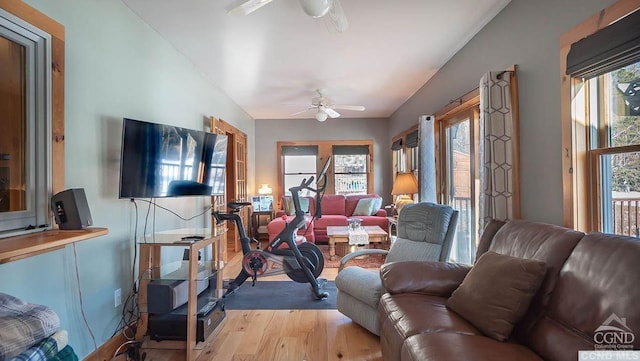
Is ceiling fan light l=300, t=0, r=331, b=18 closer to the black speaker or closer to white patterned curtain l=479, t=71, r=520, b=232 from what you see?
white patterned curtain l=479, t=71, r=520, b=232

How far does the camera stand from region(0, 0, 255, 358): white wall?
5.56 ft

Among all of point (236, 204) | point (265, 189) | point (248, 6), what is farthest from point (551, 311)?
point (265, 189)

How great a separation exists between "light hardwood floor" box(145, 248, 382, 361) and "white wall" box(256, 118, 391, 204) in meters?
4.29

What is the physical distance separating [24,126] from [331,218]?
178 inches

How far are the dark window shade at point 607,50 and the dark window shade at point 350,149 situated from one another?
16.6 feet

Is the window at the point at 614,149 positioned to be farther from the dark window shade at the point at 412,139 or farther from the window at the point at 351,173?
the window at the point at 351,173

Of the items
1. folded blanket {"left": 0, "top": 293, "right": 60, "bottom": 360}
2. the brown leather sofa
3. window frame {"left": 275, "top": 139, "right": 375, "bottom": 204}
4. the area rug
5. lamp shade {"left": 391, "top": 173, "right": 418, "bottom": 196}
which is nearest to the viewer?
folded blanket {"left": 0, "top": 293, "right": 60, "bottom": 360}

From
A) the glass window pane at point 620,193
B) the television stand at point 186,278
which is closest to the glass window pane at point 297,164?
the television stand at point 186,278

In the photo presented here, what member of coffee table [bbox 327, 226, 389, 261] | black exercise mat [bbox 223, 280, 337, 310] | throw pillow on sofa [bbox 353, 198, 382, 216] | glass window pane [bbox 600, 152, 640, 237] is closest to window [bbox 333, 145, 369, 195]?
throw pillow on sofa [bbox 353, 198, 382, 216]

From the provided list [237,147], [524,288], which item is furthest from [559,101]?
[237,147]

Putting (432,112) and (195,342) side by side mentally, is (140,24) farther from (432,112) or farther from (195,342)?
(432,112)

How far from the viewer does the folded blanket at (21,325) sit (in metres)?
0.94

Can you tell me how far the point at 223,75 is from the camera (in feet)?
12.5

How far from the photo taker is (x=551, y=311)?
1.36 m
